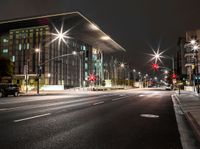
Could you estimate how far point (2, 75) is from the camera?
54500mm

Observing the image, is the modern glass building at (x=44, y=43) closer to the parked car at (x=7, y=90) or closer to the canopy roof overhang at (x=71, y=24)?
the canopy roof overhang at (x=71, y=24)

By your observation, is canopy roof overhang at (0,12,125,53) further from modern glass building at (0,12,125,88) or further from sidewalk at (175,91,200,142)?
sidewalk at (175,91,200,142)

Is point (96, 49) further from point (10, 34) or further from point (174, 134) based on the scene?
point (174, 134)

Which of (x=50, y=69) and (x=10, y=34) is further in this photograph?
(x=10, y=34)

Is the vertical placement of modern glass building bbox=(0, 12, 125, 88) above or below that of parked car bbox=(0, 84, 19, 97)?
above

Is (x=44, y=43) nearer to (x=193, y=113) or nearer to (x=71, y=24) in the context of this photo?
(x=71, y=24)

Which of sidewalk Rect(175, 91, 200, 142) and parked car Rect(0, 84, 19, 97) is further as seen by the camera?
parked car Rect(0, 84, 19, 97)

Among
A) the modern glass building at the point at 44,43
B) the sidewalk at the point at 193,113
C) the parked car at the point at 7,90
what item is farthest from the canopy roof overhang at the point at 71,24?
the sidewalk at the point at 193,113

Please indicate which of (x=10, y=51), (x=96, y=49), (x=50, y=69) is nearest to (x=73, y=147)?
(x=50, y=69)

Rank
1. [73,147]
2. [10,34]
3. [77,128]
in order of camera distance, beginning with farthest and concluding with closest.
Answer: [10,34] → [77,128] → [73,147]

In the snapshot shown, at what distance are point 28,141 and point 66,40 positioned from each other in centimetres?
8492

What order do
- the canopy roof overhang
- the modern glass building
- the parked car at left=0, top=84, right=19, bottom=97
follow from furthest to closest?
1. the modern glass building
2. the canopy roof overhang
3. the parked car at left=0, top=84, right=19, bottom=97

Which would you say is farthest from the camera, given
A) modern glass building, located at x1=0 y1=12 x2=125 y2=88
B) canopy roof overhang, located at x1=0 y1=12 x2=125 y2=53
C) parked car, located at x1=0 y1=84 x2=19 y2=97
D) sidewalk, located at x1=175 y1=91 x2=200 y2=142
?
modern glass building, located at x1=0 y1=12 x2=125 y2=88

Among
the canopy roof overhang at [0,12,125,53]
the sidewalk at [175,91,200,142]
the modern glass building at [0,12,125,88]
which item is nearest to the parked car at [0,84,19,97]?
the sidewalk at [175,91,200,142]
